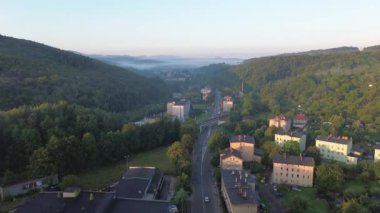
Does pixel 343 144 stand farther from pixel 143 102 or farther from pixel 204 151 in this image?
pixel 143 102

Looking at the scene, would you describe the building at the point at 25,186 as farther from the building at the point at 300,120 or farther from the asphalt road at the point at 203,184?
the building at the point at 300,120

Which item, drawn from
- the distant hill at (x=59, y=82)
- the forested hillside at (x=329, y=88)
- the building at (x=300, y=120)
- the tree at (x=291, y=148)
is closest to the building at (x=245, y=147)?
the tree at (x=291, y=148)

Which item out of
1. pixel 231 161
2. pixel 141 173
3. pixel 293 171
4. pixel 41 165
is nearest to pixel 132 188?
pixel 141 173

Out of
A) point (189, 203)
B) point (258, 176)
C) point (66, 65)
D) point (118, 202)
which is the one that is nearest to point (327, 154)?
point (258, 176)

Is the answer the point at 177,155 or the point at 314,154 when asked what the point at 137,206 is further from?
the point at 314,154

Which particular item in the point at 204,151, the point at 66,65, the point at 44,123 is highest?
the point at 66,65

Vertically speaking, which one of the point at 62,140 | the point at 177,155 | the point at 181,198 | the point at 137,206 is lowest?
the point at 181,198
